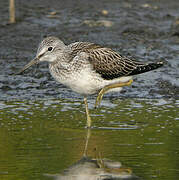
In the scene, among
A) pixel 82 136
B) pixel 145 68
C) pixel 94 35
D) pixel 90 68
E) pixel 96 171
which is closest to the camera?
pixel 96 171

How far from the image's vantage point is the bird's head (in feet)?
27.0

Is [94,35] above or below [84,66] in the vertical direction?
below

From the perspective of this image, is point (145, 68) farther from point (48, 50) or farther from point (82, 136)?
point (82, 136)

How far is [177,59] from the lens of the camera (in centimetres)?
1247

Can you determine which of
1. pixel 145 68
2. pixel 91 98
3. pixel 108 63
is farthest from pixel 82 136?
pixel 91 98

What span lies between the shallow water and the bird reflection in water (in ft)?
0.32

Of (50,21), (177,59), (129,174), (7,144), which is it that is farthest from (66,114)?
(50,21)

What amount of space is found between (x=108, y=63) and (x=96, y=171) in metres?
3.09

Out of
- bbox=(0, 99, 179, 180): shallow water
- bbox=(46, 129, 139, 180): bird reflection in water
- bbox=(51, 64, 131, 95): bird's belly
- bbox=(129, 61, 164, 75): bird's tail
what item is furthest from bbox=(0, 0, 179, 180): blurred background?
bbox=(129, 61, 164, 75): bird's tail

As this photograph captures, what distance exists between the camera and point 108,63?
893 centimetres

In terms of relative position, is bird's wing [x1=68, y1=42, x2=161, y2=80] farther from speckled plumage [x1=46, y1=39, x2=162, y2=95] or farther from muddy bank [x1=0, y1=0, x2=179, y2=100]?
muddy bank [x1=0, y1=0, x2=179, y2=100]

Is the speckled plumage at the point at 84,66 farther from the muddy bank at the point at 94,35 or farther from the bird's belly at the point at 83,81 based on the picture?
the muddy bank at the point at 94,35

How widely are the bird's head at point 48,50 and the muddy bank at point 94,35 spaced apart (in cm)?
210

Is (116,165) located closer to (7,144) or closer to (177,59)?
(7,144)
